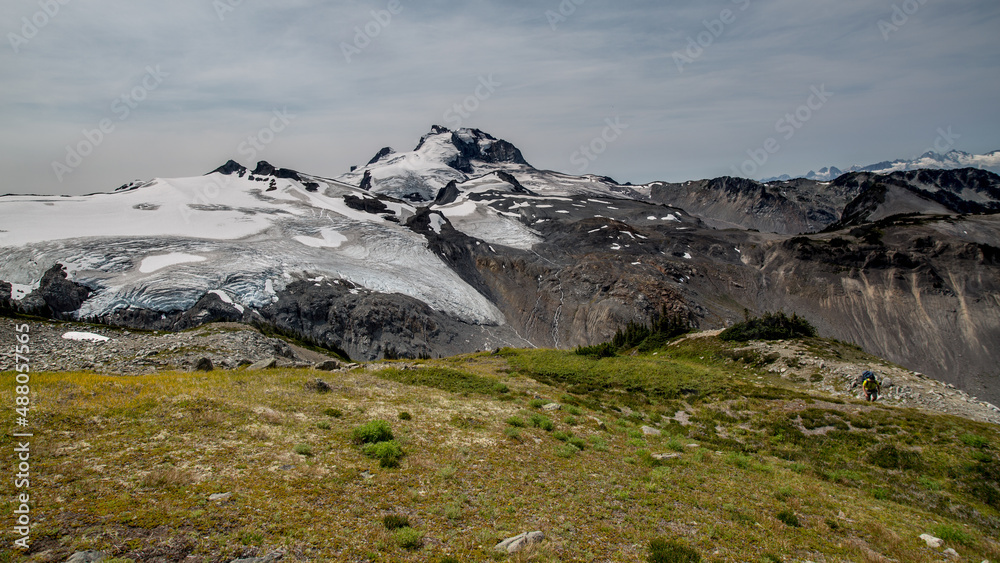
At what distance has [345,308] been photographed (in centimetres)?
9125

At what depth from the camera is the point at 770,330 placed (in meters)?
41.0

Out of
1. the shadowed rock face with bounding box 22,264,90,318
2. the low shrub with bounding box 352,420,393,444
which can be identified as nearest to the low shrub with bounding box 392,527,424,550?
the low shrub with bounding box 352,420,393,444

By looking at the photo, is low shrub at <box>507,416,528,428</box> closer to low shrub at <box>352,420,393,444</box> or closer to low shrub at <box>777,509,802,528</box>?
low shrub at <box>352,420,393,444</box>

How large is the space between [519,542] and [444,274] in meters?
109

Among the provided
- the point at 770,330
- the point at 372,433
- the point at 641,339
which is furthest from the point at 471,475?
the point at 641,339

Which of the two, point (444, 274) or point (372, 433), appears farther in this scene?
point (444, 274)

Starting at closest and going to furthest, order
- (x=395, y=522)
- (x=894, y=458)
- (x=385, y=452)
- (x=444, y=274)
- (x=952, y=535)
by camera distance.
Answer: (x=395, y=522)
(x=952, y=535)
(x=385, y=452)
(x=894, y=458)
(x=444, y=274)

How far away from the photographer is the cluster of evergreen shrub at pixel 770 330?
4041 cm

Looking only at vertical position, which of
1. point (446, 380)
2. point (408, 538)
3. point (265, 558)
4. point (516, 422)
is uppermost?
point (265, 558)

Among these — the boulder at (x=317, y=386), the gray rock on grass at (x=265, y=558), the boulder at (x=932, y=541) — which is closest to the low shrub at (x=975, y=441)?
the boulder at (x=932, y=541)

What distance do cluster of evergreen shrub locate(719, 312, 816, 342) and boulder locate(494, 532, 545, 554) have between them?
3847cm

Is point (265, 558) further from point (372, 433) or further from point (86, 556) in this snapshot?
point (372, 433)

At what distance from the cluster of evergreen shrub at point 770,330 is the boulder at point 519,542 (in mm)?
38469

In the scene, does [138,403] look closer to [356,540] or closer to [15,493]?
[15,493]
